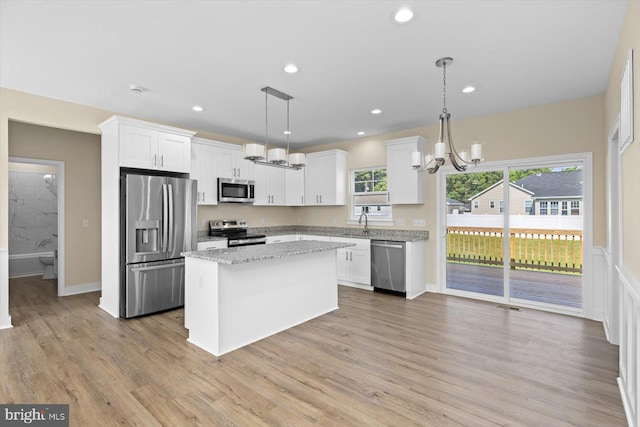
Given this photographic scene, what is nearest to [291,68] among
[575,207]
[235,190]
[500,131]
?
[235,190]

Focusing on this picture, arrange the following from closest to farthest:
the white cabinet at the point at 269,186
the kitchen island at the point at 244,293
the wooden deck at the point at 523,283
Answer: the kitchen island at the point at 244,293, the wooden deck at the point at 523,283, the white cabinet at the point at 269,186

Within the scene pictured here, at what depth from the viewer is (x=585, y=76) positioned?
3.34 meters

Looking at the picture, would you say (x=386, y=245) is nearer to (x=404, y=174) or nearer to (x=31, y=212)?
(x=404, y=174)

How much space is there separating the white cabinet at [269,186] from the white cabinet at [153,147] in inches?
62.6

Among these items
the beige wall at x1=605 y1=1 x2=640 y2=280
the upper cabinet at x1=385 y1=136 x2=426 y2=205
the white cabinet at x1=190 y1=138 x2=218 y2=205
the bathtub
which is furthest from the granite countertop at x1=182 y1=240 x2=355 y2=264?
the bathtub

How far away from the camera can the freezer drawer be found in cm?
397

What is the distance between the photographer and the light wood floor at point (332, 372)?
83.5 inches

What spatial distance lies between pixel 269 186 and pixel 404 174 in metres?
2.55

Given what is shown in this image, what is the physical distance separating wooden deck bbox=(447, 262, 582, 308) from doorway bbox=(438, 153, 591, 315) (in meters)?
0.01

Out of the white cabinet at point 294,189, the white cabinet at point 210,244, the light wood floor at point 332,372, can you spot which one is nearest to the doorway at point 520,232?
the light wood floor at point 332,372

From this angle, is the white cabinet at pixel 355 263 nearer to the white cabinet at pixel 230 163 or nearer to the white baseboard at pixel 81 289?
the white cabinet at pixel 230 163

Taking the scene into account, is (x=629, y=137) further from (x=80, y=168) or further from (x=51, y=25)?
(x=80, y=168)

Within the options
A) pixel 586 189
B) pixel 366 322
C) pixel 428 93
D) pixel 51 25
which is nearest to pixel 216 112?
pixel 51 25

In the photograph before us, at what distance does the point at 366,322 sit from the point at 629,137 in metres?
2.89
